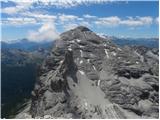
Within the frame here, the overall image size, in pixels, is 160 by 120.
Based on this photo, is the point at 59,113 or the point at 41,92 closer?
the point at 59,113

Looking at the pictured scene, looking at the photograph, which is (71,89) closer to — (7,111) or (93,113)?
(93,113)

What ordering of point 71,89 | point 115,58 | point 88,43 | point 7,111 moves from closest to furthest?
point 71,89, point 115,58, point 88,43, point 7,111

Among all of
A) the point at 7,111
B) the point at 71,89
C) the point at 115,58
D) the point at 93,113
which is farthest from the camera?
the point at 7,111

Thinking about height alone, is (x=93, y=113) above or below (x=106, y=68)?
below

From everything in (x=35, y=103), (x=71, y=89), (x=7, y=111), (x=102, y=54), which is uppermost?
(x=102, y=54)

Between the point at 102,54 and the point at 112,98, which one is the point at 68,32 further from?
the point at 112,98

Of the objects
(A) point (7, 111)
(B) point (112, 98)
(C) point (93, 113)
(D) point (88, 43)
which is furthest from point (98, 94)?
(A) point (7, 111)
